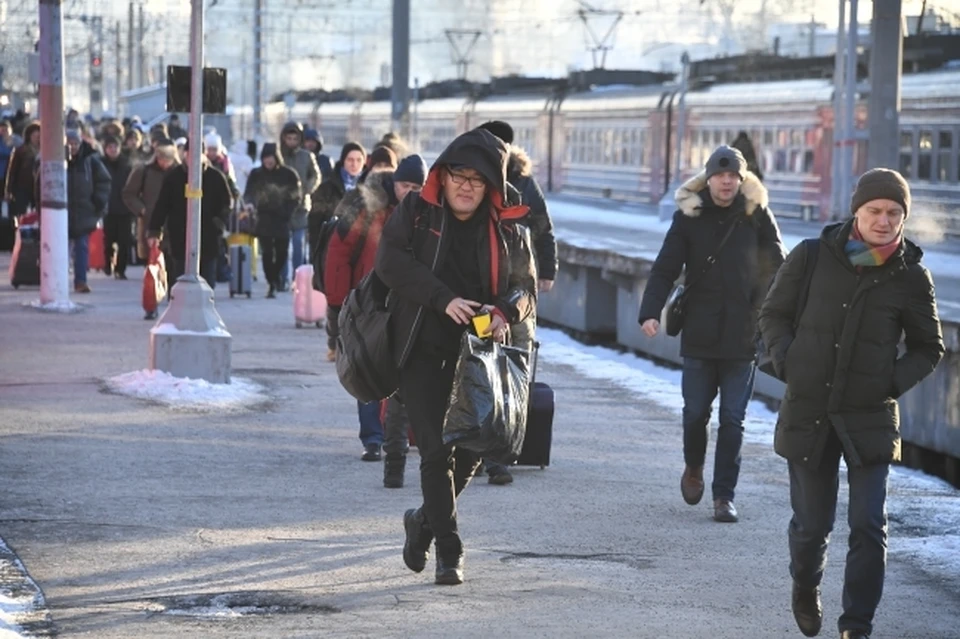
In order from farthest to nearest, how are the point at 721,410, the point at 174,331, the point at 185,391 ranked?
the point at 174,331 → the point at 185,391 → the point at 721,410

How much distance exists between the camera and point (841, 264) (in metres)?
6.47

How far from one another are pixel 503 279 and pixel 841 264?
135 centimetres

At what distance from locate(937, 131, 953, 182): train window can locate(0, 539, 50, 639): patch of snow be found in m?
23.0

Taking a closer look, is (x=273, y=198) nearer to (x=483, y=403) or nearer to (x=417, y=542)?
(x=417, y=542)

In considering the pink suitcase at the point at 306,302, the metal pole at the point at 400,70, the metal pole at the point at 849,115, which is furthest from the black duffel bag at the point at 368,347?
the metal pole at the point at 400,70

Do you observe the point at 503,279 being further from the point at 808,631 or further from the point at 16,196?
the point at 16,196

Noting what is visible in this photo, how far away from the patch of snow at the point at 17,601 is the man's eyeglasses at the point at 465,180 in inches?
80.4

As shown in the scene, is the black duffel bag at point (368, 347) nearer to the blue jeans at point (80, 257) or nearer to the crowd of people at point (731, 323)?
the crowd of people at point (731, 323)

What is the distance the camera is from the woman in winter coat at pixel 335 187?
50.5ft

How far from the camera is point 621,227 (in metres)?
34.6

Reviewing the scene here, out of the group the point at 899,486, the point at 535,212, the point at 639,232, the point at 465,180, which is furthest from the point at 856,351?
the point at 639,232

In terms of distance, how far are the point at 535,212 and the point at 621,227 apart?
77.4 ft

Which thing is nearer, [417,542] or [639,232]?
[417,542]

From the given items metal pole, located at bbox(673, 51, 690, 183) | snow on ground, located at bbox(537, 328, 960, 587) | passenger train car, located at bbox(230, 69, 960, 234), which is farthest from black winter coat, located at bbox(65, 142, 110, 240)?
metal pole, located at bbox(673, 51, 690, 183)
